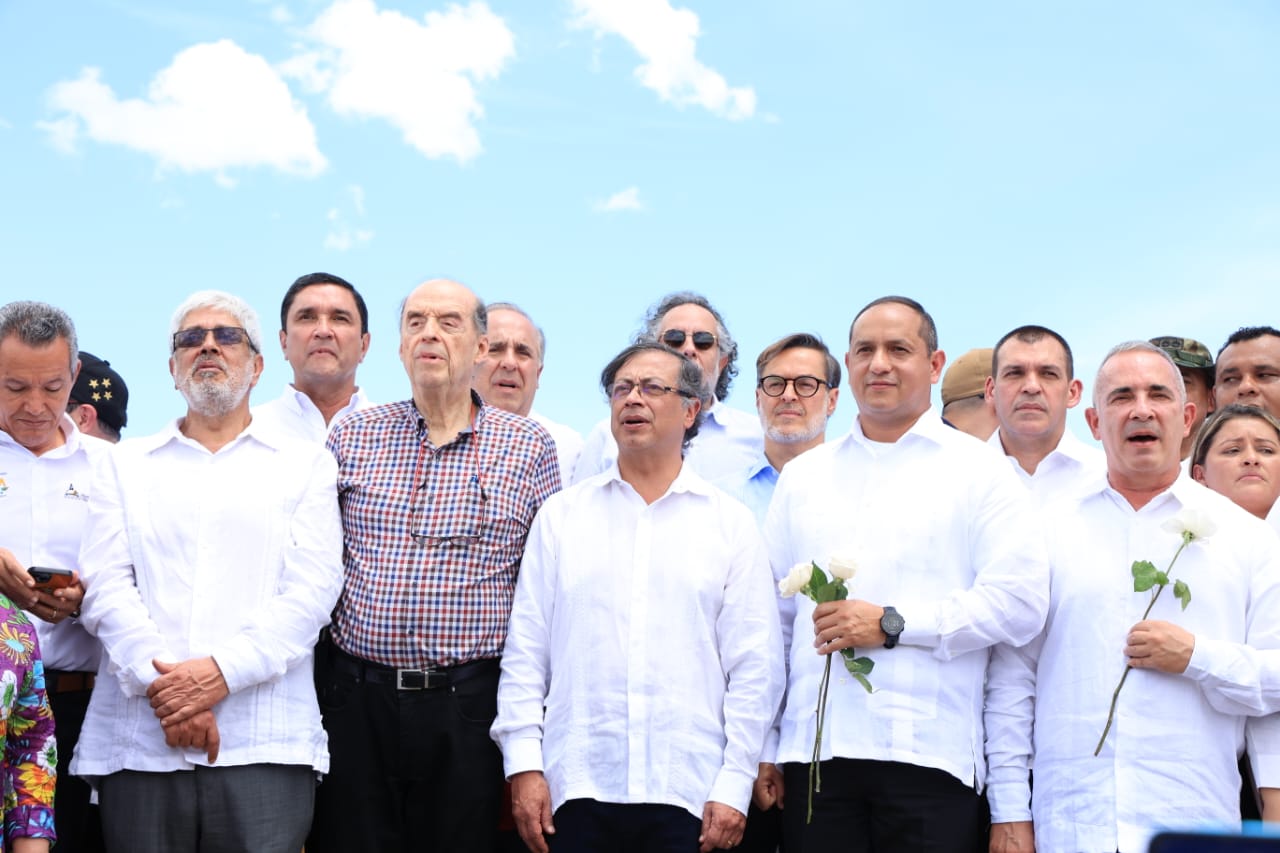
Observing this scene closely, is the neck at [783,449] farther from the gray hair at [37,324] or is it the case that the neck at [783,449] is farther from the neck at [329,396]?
the gray hair at [37,324]

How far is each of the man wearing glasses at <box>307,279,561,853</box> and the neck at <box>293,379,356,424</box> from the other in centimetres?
115

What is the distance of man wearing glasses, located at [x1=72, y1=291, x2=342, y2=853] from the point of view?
464cm

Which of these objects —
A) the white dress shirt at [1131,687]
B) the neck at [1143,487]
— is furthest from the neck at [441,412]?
the neck at [1143,487]

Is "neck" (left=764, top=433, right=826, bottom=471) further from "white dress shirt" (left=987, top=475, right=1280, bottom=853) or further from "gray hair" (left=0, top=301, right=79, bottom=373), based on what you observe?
"gray hair" (left=0, top=301, right=79, bottom=373)

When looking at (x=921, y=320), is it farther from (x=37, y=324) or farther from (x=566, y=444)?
(x=37, y=324)

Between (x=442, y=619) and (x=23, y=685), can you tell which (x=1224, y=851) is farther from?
(x=23, y=685)

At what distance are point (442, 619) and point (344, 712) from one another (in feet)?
1.79

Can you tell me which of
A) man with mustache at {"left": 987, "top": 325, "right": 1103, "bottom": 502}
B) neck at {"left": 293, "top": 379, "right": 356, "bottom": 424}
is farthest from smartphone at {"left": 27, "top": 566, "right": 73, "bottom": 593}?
man with mustache at {"left": 987, "top": 325, "right": 1103, "bottom": 502}

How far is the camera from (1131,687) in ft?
14.7

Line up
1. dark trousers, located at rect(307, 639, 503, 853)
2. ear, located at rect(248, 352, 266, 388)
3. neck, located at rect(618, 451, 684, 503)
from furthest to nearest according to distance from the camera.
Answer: ear, located at rect(248, 352, 266, 388)
neck, located at rect(618, 451, 684, 503)
dark trousers, located at rect(307, 639, 503, 853)

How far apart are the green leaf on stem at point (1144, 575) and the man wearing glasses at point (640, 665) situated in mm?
1330

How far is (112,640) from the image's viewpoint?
469 centimetres

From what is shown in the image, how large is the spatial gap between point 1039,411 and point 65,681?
178 inches

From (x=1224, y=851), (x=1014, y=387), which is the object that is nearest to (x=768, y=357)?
(x=1014, y=387)
